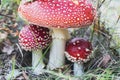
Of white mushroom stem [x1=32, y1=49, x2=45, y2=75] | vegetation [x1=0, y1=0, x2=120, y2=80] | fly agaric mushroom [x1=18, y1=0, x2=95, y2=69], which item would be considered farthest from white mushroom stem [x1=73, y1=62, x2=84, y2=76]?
fly agaric mushroom [x1=18, y1=0, x2=95, y2=69]

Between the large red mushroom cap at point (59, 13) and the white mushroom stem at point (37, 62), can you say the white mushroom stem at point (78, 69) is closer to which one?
the white mushroom stem at point (37, 62)

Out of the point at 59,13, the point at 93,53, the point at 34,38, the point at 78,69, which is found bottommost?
the point at 78,69

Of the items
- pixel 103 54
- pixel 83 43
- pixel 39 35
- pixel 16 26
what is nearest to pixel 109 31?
pixel 103 54

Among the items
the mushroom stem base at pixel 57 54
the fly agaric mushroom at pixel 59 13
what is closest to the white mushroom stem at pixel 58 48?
the mushroom stem base at pixel 57 54

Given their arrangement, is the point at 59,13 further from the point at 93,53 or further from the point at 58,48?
the point at 93,53

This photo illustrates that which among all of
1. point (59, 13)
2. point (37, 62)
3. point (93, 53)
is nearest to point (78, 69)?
point (93, 53)

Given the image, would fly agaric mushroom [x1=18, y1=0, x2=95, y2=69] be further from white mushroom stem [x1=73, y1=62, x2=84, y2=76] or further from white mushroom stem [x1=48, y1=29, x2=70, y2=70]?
white mushroom stem [x1=73, y1=62, x2=84, y2=76]
